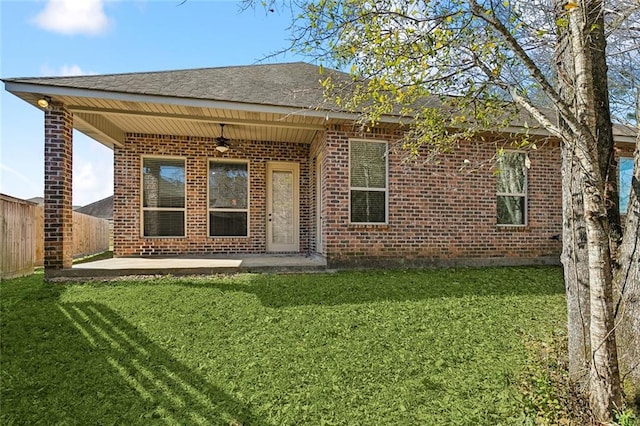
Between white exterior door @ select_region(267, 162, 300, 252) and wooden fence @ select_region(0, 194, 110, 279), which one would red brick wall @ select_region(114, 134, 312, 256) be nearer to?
white exterior door @ select_region(267, 162, 300, 252)

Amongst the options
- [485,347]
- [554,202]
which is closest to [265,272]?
[485,347]

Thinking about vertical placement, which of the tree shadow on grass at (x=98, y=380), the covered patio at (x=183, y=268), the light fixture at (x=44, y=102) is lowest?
the tree shadow on grass at (x=98, y=380)

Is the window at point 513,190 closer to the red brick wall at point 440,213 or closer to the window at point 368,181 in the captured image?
the red brick wall at point 440,213

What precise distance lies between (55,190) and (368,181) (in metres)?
5.61

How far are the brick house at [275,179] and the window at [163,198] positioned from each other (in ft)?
0.08

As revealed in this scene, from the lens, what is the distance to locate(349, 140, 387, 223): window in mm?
7016

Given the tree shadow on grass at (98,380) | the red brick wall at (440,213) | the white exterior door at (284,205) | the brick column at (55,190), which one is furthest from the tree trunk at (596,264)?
the brick column at (55,190)

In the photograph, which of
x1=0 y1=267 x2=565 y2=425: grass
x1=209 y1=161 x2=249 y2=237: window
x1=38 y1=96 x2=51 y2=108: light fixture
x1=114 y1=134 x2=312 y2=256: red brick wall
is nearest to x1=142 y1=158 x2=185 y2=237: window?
x1=114 y1=134 x2=312 y2=256: red brick wall

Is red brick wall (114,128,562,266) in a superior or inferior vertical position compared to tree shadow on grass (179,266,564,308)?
superior

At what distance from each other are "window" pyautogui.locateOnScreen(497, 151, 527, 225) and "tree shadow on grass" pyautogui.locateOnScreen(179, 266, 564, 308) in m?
1.50

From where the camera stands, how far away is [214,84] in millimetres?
6859

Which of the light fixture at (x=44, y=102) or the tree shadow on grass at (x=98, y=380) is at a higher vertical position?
the light fixture at (x=44, y=102)

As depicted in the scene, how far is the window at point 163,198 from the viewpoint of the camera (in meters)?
8.23

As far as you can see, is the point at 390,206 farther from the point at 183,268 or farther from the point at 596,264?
the point at 596,264
